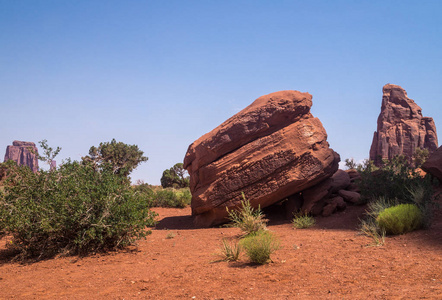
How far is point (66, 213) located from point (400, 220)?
7.87 m

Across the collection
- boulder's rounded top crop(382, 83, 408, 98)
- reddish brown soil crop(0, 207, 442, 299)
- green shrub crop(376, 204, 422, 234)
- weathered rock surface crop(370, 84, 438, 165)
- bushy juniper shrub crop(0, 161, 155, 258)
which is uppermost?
boulder's rounded top crop(382, 83, 408, 98)

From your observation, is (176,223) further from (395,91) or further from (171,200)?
(395,91)

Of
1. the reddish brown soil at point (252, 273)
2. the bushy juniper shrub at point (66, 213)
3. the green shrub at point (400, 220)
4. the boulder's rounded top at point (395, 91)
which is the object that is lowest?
the reddish brown soil at point (252, 273)

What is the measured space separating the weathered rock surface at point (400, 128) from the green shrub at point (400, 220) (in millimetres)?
61760

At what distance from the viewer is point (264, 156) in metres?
11.7

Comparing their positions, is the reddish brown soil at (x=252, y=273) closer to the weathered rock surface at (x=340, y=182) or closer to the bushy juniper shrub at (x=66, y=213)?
the bushy juniper shrub at (x=66, y=213)

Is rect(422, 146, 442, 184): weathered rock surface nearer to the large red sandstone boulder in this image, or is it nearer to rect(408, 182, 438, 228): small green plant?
rect(408, 182, 438, 228): small green plant

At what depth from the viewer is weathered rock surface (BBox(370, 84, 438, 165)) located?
217 ft

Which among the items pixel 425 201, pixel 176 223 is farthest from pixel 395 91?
pixel 176 223

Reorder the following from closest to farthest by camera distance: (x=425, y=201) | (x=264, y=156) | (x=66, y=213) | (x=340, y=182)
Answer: (x=66, y=213)
(x=425, y=201)
(x=264, y=156)
(x=340, y=182)

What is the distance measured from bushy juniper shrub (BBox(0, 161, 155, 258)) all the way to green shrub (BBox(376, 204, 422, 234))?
5833 millimetres

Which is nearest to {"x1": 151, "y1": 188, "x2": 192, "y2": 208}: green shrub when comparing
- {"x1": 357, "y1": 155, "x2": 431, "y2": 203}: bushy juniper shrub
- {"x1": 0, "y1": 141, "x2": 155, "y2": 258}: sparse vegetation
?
{"x1": 357, "y1": 155, "x2": 431, "y2": 203}: bushy juniper shrub

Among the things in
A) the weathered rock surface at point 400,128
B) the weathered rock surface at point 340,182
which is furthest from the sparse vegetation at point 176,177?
the weathered rock surface at point 400,128

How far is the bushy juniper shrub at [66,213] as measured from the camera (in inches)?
298
